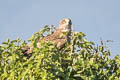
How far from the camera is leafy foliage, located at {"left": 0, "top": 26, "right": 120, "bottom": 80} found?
16.5 feet

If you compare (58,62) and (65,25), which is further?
(65,25)

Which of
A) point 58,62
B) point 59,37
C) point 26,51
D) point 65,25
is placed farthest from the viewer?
point 65,25

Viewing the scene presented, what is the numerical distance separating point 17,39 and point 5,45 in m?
0.27

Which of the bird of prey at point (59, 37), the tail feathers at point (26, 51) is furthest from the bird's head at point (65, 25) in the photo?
the tail feathers at point (26, 51)

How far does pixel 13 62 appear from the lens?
5410mm

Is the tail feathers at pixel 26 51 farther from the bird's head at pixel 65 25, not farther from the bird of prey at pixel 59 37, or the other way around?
the bird's head at pixel 65 25

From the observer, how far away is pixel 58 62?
5.31 meters

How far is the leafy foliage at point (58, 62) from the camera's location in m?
5.03

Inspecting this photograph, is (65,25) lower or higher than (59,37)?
higher

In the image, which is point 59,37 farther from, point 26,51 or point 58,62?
point 58,62

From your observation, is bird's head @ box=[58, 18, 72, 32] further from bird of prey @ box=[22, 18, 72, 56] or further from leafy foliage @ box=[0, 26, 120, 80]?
leafy foliage @ box=[0, 26, 120, 80]

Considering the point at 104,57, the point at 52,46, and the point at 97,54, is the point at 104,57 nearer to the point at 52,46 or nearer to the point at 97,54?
the point at 97,54

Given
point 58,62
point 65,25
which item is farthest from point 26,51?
point 65,25

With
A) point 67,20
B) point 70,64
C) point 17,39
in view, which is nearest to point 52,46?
point 70,64
